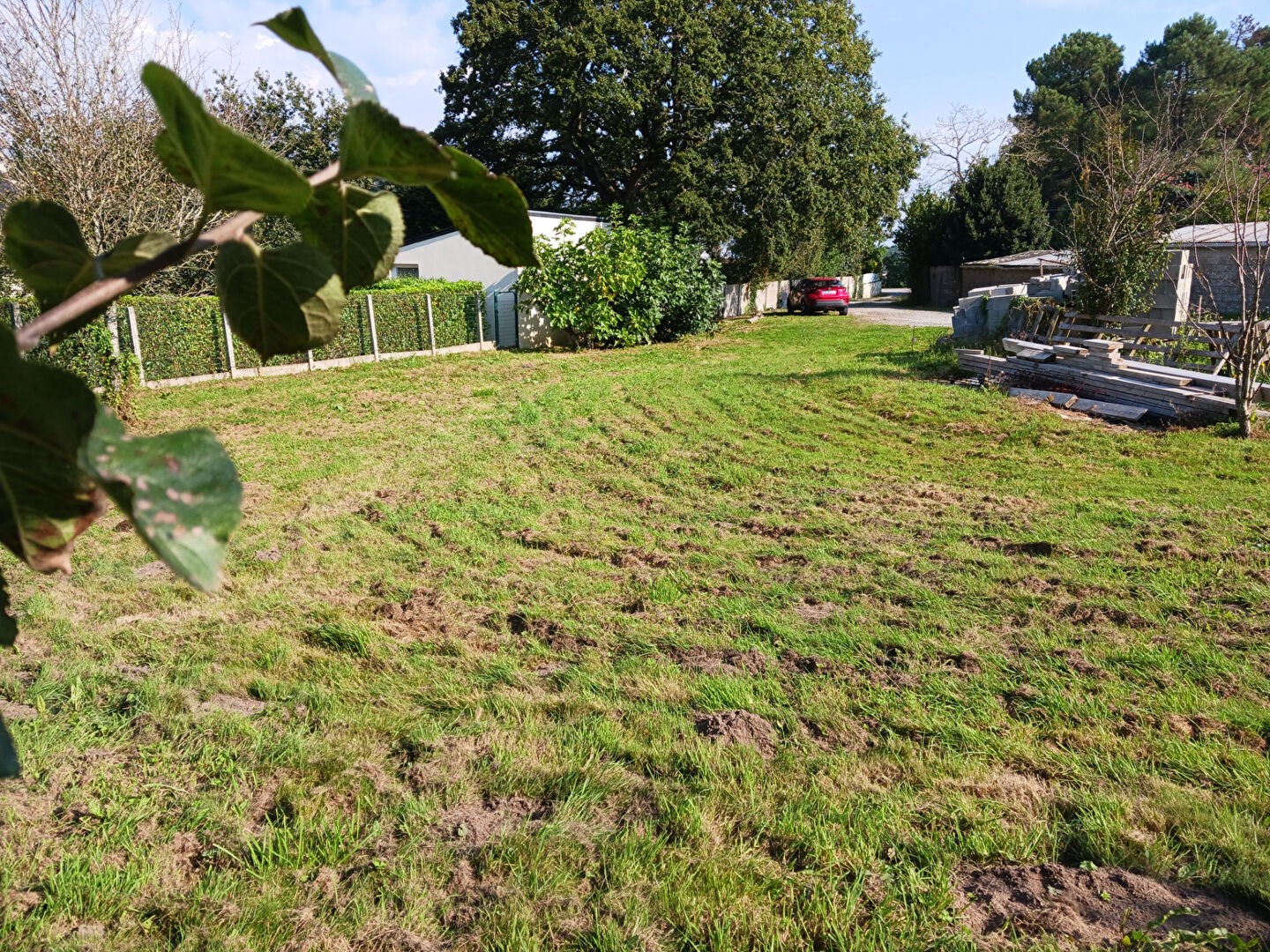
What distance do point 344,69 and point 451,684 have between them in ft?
12.1

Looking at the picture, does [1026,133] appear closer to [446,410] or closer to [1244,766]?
[446,410]

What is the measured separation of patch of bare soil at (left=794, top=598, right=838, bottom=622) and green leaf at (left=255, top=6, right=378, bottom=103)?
440 cm

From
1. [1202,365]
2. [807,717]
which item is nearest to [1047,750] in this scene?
[807,717]

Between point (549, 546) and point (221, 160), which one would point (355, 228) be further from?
point (549, 546)

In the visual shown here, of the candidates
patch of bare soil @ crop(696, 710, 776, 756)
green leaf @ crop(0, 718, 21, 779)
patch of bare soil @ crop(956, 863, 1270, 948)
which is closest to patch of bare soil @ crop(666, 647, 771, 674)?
patch of bare soil @ crop(696, 710, 776, 756)

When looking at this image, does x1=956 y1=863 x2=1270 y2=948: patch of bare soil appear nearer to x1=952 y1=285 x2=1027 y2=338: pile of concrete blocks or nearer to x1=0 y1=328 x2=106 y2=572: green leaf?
x1=0 y1=328 x2=106 y2=572: green leaf

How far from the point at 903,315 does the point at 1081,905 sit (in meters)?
Result: 27.5

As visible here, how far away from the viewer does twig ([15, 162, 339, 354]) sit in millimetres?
382

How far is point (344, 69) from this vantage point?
1.65 feet

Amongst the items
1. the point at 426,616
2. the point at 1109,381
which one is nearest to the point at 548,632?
the point at 426,616

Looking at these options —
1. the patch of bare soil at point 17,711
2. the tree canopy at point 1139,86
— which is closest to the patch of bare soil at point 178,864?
the patch of bare soil at point 17,711

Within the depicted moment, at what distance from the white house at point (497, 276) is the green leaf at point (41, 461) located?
736 inches

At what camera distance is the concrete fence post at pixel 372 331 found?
1603 cm

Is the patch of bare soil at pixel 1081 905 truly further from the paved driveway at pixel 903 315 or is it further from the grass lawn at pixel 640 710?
the paved driveway at pixel 903 315
